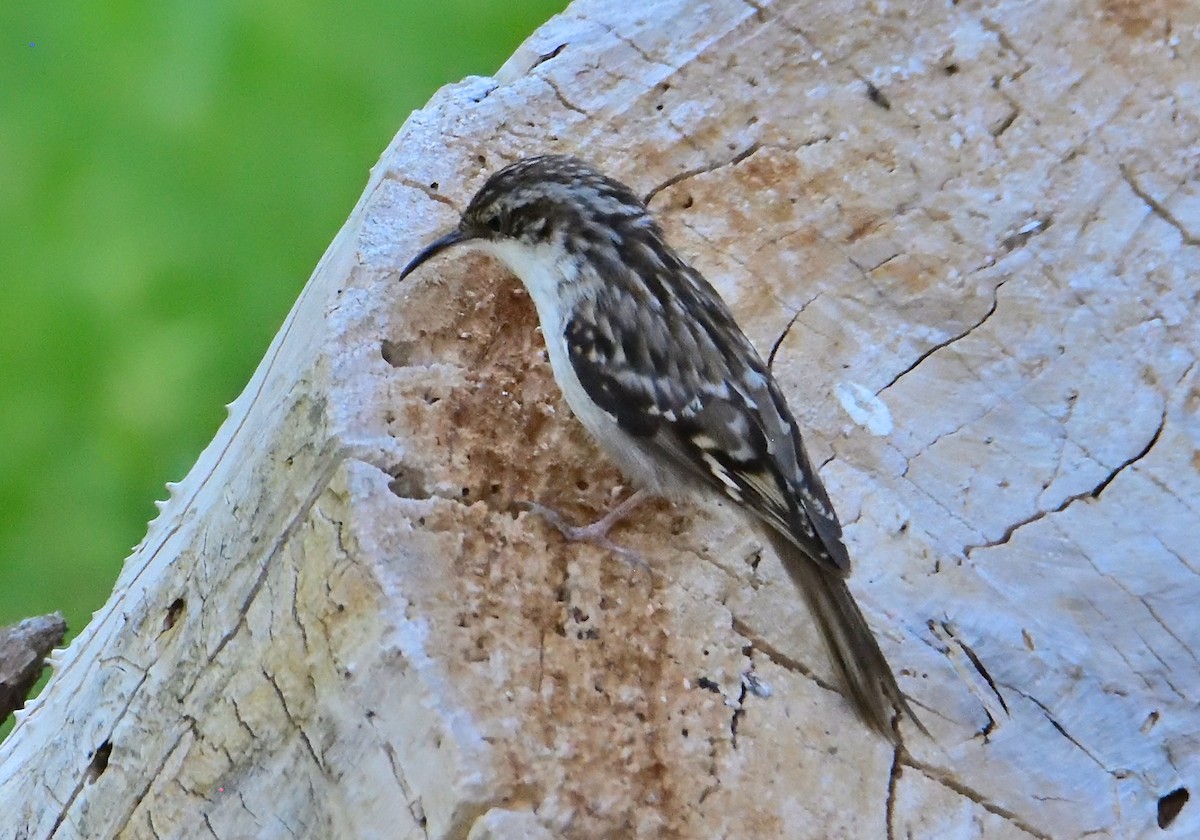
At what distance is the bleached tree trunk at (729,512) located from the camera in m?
1.77

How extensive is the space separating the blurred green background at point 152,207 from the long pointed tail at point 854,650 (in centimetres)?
300

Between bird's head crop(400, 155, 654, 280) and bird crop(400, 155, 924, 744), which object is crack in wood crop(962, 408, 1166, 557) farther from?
bird's head crop(400, 155, 654, 280)

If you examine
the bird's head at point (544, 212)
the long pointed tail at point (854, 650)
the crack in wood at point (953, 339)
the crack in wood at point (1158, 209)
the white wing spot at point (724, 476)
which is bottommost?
the long pointed tail at point (854, 650)

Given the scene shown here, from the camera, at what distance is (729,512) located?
2.19 m

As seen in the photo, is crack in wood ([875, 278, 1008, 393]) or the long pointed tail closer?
the long pointed tail

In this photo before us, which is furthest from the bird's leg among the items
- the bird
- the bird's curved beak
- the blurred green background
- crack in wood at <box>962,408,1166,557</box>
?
the blurred green background

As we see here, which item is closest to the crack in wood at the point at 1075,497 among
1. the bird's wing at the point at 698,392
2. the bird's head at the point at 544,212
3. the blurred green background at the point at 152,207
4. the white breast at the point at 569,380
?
the bird's wing at the point at 698,392

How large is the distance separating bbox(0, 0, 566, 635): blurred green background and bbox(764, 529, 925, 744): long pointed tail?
118 inches

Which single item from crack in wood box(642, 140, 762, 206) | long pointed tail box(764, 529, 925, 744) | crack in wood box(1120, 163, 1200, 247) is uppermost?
crack in wood box(642, 140, 762, 206)

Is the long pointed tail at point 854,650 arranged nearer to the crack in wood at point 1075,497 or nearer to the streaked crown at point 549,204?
the crack in wood at point 1075,497

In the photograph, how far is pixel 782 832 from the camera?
1757mm

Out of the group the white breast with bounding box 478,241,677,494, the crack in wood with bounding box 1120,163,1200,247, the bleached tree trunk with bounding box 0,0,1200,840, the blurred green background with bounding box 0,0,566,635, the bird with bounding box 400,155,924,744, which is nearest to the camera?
the bleached tree trunk with bounding box 0,0,1200,840

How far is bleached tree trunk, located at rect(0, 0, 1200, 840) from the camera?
1.77m

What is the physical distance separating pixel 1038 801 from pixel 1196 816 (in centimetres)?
27
